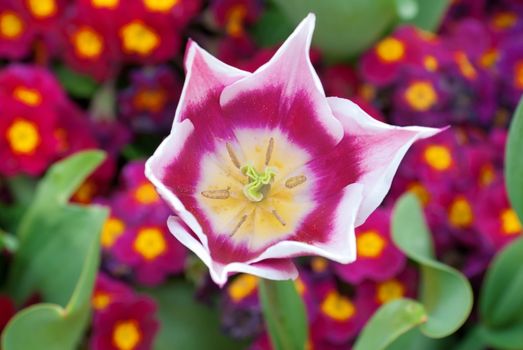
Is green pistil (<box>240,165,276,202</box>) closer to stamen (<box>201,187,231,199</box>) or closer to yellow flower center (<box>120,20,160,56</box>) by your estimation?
stamen (<box>201,187,231,199</box>)

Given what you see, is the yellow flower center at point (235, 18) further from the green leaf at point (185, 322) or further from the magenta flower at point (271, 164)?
the magenta flower at point (271, 164)

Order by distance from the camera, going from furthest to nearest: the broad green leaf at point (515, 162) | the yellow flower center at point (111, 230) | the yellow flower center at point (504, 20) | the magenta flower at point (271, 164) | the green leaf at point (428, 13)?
the yellow flower center at point (504, 20) < the green leaf at point (428, 13) < the yellow flower center at point (111, 230) < the broad green leaf at point (515, 162) < the magenta flower at point (271, 164)

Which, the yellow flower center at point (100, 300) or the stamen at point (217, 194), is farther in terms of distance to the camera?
the yellow flower center at point (100, 300)

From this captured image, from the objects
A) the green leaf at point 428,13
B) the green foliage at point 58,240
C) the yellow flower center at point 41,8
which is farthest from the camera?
the green leaf at point 428,13

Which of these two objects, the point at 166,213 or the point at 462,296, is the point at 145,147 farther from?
the point at 462,296

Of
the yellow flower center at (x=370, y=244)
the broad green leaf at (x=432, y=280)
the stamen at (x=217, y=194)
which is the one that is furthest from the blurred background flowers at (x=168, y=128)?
the stamen at (x=217, y=194)

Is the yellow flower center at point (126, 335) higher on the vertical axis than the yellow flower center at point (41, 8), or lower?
lower

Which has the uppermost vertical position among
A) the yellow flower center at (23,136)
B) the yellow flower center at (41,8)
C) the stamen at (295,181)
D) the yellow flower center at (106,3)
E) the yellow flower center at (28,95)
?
the stamen at (295,181)

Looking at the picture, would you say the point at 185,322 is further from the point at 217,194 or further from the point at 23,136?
the point at 217,194
